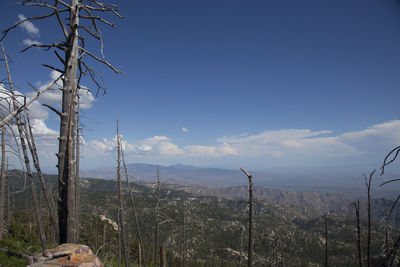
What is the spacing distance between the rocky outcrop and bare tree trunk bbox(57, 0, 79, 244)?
1.61 feet

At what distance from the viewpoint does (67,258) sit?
127 inches

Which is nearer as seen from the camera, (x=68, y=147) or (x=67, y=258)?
(x=67, y=258)

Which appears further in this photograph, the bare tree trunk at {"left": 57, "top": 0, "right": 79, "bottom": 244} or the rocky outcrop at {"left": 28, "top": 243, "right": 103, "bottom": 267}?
the bare tree trunk at {"left": 57, "top": 0, "right": 79, "bottom": 244}

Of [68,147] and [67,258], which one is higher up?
[68,147]

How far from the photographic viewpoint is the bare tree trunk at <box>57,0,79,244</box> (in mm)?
3898

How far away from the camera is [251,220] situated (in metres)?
13.1

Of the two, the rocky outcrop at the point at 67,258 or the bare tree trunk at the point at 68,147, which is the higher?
the bare tree trunk at the point at 68,147

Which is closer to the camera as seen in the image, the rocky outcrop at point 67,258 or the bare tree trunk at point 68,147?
the rocky outcrop at point 67,258

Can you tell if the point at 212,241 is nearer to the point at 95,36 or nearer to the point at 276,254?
the point at 276,254

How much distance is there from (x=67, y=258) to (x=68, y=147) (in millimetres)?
1911

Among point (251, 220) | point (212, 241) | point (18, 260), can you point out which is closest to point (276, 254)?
point (251, 220)

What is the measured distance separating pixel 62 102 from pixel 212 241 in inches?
4589

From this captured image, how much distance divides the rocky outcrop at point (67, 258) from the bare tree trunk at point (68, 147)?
0.49m

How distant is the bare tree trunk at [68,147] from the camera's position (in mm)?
3898
